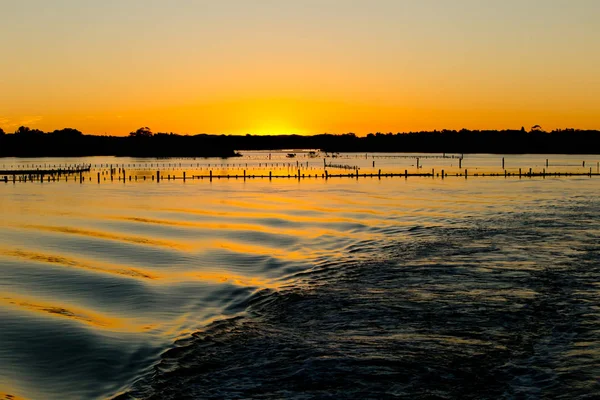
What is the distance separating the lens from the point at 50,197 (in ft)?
194

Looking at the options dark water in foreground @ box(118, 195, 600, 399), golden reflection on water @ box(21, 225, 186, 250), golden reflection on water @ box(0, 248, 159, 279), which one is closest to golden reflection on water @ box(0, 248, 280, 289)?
golden reflection on water @ box(0, 248, 159, 279)

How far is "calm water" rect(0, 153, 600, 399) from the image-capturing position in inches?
480

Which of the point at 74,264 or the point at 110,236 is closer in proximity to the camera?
the point at 74,264

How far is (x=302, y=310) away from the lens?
685 inches

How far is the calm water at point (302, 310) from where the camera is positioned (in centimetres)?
1220

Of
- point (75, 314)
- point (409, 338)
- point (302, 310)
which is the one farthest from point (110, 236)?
point (409, 338)

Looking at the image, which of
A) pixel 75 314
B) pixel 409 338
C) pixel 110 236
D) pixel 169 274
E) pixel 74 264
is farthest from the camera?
pixel 110 236

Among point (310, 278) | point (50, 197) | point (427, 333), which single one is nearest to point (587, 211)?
point (310, 278)

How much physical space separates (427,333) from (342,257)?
1152 centimetres

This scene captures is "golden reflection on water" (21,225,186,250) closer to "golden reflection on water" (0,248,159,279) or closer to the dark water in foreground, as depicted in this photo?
"golden reflection on water" (0,248,159,279)

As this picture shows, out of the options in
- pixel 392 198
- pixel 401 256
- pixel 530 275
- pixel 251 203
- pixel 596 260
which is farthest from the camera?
pixel 392 198

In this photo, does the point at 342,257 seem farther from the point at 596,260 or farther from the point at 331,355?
the point at 331,355

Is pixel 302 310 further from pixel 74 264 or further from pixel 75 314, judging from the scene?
pixel 74 264

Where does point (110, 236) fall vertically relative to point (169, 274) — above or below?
above
